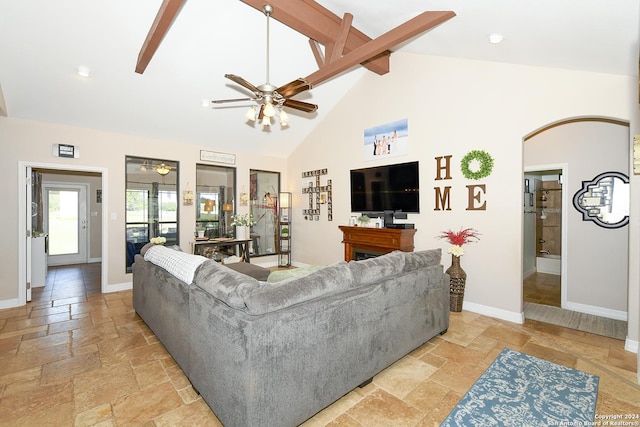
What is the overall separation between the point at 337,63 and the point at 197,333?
11.1 ft

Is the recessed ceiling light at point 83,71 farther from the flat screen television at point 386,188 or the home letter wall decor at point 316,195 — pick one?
the flat screen television at point 386,188

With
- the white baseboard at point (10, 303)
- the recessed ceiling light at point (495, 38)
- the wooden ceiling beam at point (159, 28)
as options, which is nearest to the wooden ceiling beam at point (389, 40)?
the recessed ceiling light at point (495, 38)

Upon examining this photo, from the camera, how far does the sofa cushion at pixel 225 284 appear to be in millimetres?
1671

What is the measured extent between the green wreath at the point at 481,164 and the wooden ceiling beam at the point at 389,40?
1.65 metres

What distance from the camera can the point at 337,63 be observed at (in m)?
3.68

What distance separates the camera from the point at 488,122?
3.71 m

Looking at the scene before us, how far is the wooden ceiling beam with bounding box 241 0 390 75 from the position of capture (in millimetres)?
3086

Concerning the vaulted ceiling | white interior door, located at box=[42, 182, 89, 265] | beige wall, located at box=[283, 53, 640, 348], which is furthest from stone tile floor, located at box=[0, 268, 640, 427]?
white interior door, located at box=[42, 182, 89, 265]

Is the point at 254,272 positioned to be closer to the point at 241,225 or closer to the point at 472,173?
the point at 241,225

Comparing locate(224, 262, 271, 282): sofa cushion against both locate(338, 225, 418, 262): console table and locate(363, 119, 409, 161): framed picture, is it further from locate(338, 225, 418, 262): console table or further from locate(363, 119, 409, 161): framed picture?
locate(363, 119, 409, 161): framed picture

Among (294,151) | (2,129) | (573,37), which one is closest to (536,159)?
(573,37)

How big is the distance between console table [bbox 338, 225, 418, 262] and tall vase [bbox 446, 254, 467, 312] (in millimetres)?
755

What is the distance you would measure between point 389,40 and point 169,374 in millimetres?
3975

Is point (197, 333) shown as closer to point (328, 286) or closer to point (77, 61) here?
point (328, 286)
